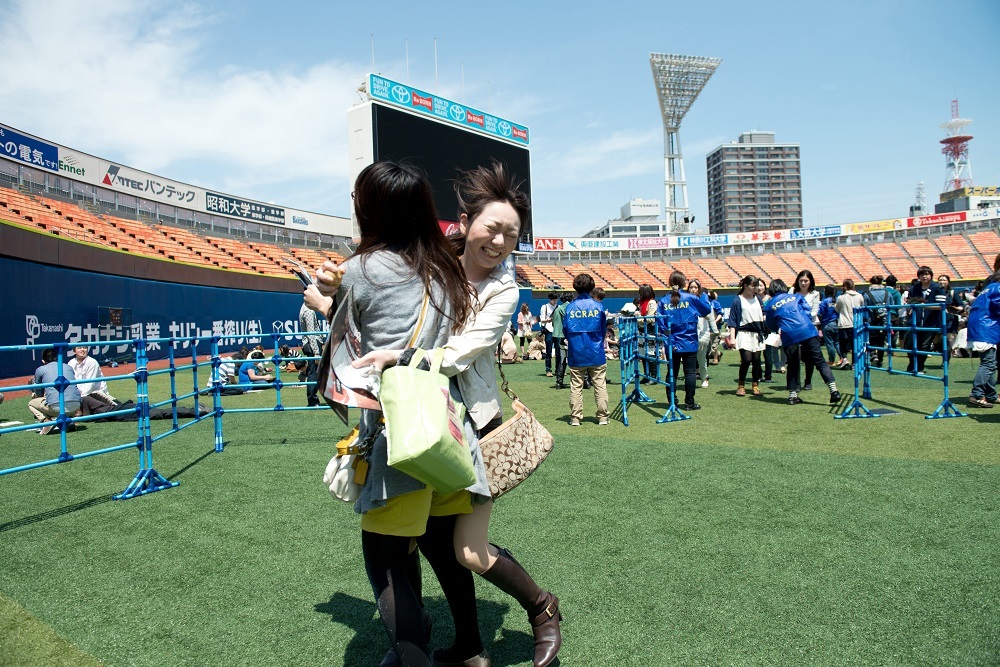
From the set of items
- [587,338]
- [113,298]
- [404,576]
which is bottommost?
[404,576]

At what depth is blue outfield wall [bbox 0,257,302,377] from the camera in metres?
11.9

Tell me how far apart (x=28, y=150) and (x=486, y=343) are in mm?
25381

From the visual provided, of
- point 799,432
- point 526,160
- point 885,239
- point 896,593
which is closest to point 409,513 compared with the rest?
point 896,593

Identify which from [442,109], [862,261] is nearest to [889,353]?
[442,109]

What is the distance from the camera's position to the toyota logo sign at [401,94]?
16609 mm

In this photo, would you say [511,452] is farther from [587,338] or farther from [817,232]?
[817,232]

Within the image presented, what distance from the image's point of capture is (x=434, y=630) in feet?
8.05

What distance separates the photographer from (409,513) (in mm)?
1660

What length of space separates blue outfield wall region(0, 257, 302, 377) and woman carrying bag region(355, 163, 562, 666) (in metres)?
6.92

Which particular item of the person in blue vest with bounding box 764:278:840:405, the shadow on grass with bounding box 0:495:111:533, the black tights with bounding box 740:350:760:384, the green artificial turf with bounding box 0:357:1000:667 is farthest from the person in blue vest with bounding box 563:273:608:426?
the shadow on grass with bounding box 0:495:111:533

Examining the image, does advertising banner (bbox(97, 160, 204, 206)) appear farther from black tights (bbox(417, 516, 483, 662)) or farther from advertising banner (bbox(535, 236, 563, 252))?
black tights (bbox(417, 516, 483, 662))

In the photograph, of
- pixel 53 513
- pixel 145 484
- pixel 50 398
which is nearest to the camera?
pixel 53 513

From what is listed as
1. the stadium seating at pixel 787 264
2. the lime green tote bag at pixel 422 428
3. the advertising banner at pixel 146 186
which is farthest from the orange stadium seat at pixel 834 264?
the lime green tote bag at pixel 422 428

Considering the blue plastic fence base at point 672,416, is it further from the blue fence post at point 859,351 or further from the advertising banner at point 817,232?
the advertising banner at point 817,232
